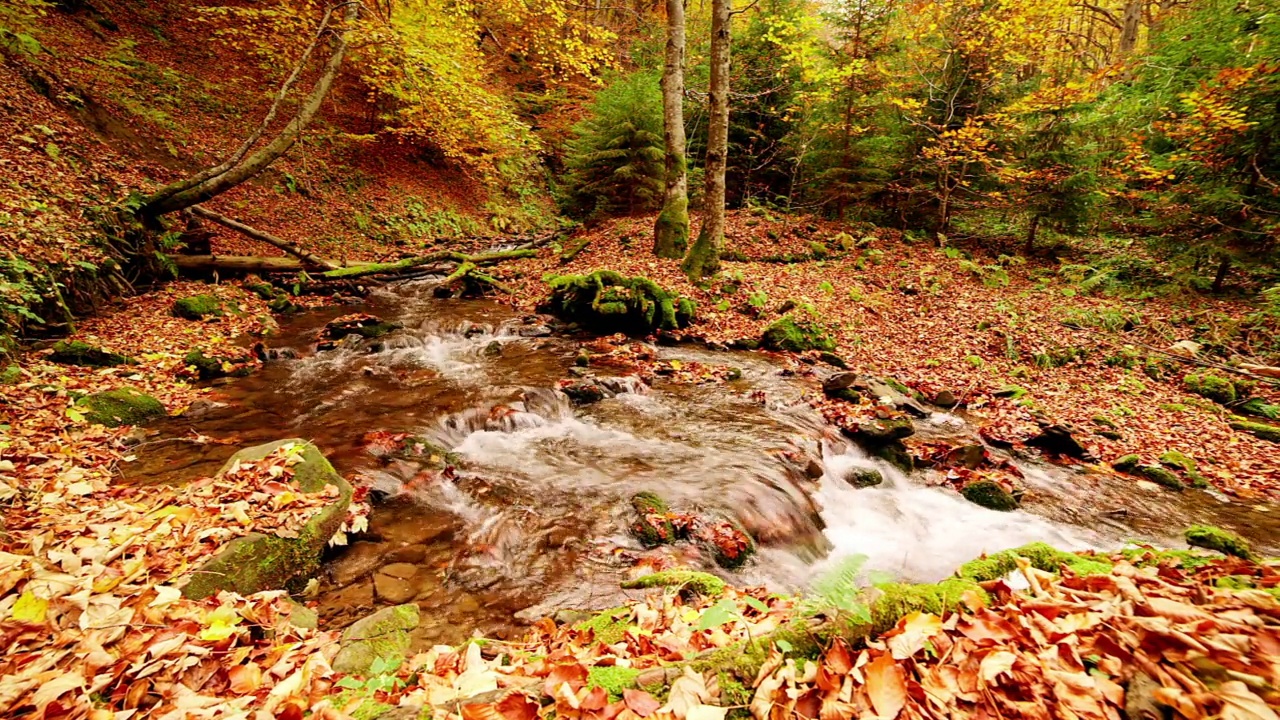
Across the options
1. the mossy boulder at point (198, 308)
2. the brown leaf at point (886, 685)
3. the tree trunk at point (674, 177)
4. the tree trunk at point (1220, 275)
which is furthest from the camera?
the tree trunk at point (674, 177)

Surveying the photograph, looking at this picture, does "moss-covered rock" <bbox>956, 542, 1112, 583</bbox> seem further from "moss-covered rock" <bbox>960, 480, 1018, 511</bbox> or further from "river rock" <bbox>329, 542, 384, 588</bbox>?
"river rock" <bbox>329, 542, 384, 588</bbox>

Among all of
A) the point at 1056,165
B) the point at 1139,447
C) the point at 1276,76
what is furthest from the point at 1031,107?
the point at 1139,447

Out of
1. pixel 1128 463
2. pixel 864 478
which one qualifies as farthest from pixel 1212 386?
pixel 864 478

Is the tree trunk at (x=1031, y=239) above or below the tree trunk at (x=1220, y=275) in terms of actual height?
above

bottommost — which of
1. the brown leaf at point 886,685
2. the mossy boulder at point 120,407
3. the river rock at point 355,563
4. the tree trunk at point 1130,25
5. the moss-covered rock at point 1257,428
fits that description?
the moss-covered rock at point 1257,428

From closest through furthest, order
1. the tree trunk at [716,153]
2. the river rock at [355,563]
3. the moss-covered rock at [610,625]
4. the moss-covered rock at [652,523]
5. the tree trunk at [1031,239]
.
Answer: the moss-covered rock at [610,625], the river rock at [355,563], the moss-covered rock at [652,523], the tree trunk at [716,153], the tree trunk at [1031,239]

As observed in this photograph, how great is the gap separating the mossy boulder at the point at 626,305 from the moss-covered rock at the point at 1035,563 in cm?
819

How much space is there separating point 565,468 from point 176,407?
15.9 ft

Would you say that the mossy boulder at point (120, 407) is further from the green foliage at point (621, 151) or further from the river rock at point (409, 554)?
the green foliage at point (621, 151)

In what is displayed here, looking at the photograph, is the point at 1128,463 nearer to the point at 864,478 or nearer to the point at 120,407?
the point at 864,478

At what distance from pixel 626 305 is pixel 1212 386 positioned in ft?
32.8

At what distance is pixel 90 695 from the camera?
2.03 metres

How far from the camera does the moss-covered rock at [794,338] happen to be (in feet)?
33.1

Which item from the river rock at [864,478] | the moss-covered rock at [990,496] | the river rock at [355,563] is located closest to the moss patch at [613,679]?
the river rock at [355,563]
